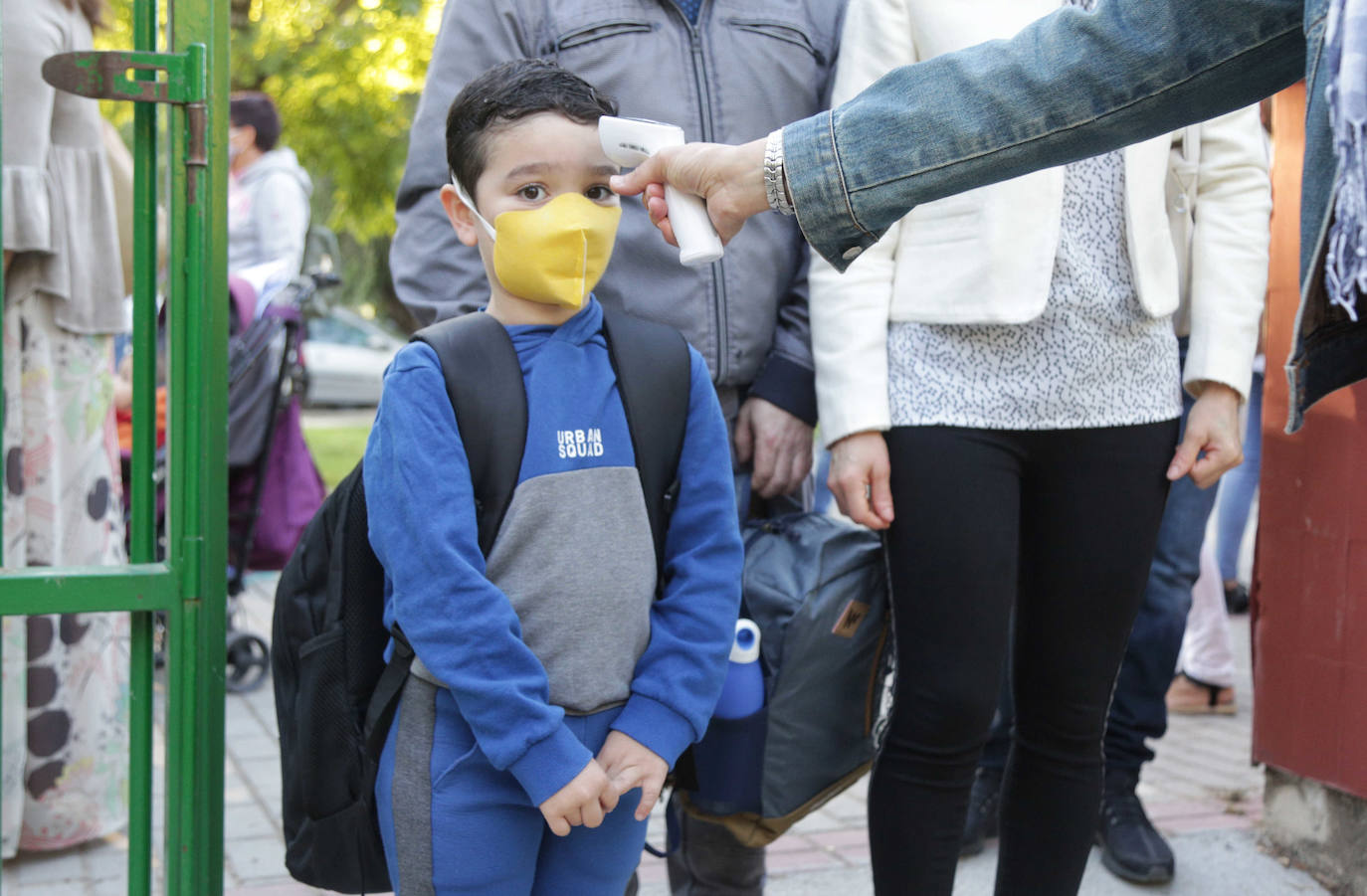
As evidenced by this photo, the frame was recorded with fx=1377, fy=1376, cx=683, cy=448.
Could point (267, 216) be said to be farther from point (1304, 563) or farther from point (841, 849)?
point (1304, 563)

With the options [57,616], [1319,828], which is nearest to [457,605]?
[57,616]

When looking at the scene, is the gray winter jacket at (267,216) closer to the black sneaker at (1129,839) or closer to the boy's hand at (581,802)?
the black sneaker at (1129,839)

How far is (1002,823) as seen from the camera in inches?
97.9

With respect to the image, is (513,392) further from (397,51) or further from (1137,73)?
(397,51)

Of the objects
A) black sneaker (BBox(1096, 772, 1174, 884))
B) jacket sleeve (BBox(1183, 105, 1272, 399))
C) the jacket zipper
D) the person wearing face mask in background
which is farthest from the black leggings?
the person wearing face mask in background

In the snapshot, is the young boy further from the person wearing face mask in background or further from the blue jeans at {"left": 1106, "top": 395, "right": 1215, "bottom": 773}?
the person wearing face mask in background

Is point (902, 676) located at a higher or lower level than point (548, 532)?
lower

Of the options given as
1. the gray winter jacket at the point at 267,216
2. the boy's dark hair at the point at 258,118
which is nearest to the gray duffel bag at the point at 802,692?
the gray winter jacket at the point at 267,216

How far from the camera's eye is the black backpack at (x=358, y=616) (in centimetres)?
191

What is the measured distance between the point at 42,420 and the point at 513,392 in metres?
1.80

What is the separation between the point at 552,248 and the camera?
197cm

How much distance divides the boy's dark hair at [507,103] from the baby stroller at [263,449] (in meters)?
2.90

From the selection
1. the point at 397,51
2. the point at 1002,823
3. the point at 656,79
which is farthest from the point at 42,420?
the point at 397,51

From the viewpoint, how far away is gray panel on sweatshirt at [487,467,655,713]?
1906 mm
